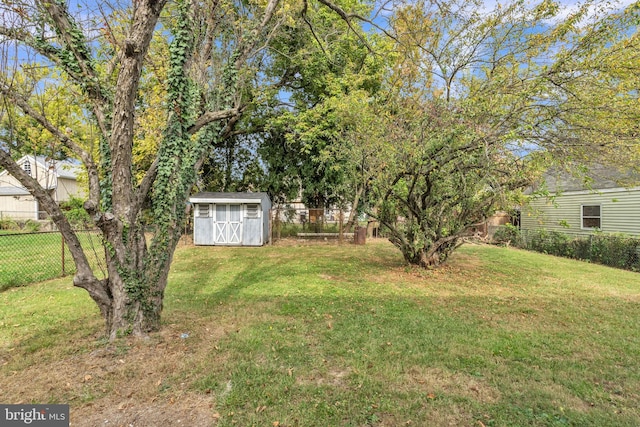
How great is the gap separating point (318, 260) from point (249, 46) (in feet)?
22.7

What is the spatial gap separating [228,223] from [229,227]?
0.58 ft

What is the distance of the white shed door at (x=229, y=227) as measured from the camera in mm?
13547

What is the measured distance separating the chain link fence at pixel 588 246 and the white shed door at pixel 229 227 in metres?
9.93

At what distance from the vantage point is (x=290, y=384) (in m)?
2.91

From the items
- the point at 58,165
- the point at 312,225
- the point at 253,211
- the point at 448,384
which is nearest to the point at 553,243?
the point at 312,225

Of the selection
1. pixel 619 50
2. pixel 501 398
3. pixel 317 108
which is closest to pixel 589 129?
pixel 619 50

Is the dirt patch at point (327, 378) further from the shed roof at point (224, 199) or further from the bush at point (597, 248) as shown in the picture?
the shed roof at point (224, 199)

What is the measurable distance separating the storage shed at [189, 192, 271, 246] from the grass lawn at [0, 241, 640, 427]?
22.5 ft

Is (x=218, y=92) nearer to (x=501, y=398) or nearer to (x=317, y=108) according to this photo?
(x=501, y=398)

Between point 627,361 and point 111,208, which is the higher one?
point 111,208

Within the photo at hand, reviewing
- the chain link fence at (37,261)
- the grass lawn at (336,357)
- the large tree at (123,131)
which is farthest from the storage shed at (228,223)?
the large tree at (123,131)

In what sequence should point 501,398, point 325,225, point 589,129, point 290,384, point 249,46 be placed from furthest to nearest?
point 325,225 → point 589,129 → point 249,46 → point 290,384 → point 501,398

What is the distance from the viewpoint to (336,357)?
3.48 metres

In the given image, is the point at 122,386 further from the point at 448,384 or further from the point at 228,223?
the point at 228,223
